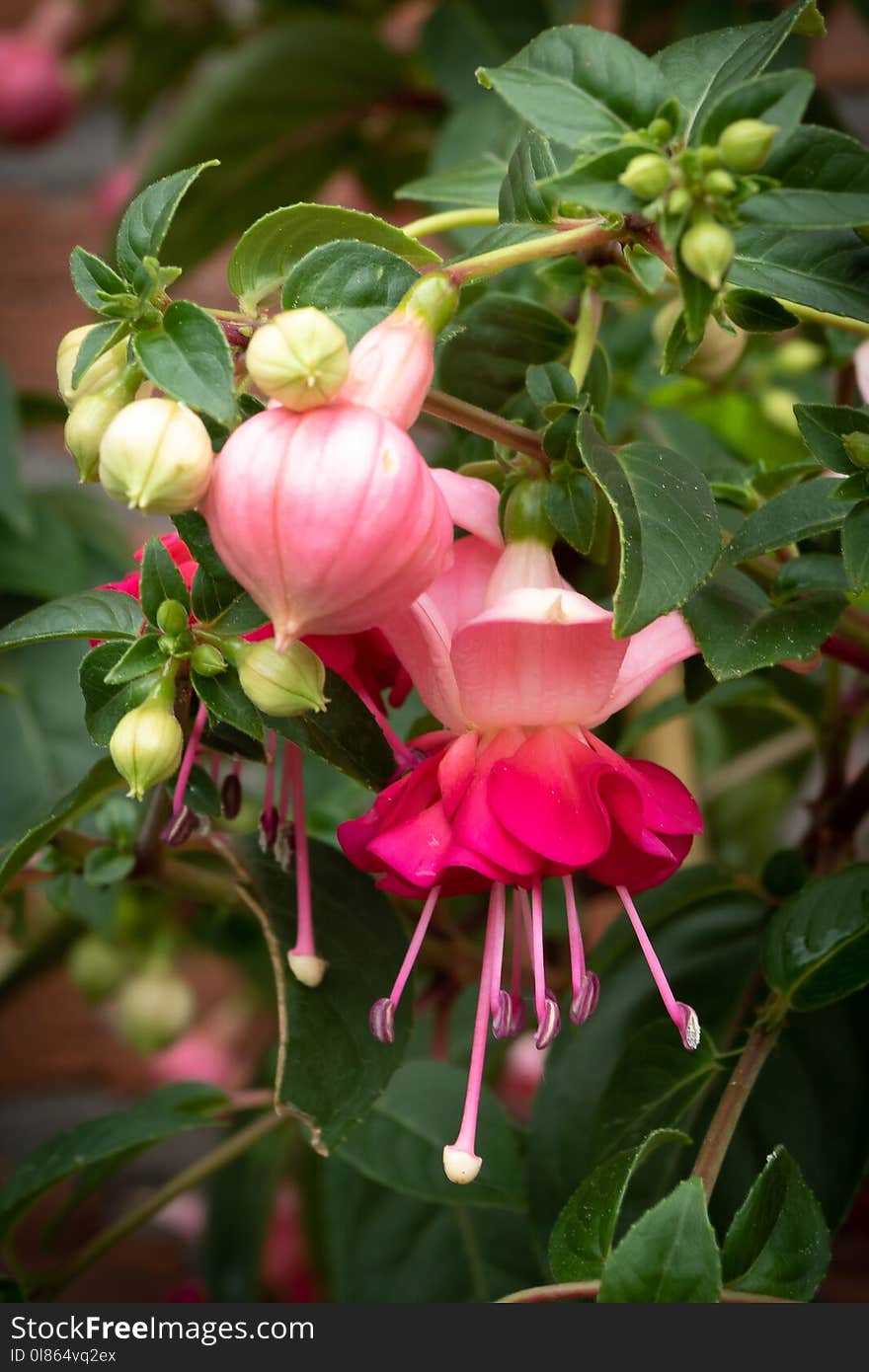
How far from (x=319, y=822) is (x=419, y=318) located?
0.34m

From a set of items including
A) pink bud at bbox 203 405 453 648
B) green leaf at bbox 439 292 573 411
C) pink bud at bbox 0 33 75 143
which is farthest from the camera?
pink bud at bbox 0 33 75 143

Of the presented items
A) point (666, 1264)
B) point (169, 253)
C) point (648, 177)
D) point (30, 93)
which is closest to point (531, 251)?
point (648, 177)

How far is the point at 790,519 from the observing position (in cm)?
40

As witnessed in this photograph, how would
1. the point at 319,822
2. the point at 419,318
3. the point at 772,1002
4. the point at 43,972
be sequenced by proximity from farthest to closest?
the point at 43,972 < the point at 319,822 < the point at 772,1002 < the point at 419,318

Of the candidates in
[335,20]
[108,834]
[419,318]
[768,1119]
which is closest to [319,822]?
[108,834]

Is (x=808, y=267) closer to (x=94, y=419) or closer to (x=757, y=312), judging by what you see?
(x=757, y=312)

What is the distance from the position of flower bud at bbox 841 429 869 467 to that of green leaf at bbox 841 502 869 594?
13 mm

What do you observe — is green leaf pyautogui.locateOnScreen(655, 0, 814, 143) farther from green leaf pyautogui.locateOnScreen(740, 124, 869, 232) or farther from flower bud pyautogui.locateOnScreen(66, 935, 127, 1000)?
flower bud pyautogui.locateOnScreen(66, 935, 127, 1000)

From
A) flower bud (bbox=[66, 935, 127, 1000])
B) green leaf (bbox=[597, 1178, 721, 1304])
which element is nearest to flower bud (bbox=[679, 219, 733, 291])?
green leaf (bbox=[597, 1178, 721, 1304])

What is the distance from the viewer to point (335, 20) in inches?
40.1

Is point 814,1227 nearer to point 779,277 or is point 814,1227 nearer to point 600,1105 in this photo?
point 600,1105

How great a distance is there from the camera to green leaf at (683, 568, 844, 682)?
37cm

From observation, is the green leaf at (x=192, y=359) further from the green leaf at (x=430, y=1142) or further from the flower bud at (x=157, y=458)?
the green leaf at (x=430, y=1142)

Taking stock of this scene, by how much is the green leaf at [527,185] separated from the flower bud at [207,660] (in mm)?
147
